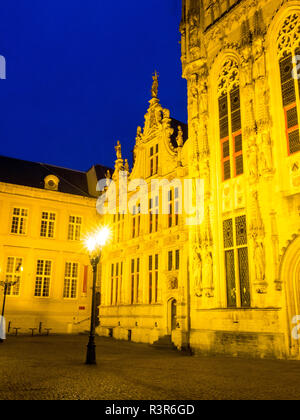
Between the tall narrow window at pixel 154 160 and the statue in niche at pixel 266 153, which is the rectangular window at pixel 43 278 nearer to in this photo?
the tall narrow window at pixel 154 160

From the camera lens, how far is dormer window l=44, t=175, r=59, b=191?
1417 inches

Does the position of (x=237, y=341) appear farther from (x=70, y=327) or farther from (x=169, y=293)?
(x=70, y=327)

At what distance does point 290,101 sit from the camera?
16109 millimetres

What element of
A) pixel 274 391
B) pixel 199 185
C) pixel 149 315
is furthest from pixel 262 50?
pixel 149 315

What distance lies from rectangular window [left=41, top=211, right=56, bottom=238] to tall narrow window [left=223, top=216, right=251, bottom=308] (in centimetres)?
2129

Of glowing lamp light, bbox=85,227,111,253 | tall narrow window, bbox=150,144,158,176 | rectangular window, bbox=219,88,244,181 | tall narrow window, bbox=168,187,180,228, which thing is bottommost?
glowing lamp light, bbox=85,227,111,253

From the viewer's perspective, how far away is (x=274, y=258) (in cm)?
1520

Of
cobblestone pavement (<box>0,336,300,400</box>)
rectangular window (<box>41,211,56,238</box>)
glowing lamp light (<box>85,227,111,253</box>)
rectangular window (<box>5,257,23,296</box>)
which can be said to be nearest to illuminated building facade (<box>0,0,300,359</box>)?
cobblestone pavement (<box>0,336,300,400</box>)

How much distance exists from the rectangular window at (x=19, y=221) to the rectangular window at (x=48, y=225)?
163cm

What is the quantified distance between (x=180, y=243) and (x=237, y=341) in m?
7.48

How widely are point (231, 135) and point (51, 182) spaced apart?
22.4 meters

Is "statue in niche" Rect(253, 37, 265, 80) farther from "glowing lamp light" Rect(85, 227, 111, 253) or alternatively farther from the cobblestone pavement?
the cobblestone pavement

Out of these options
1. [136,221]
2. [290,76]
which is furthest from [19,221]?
[290,76]

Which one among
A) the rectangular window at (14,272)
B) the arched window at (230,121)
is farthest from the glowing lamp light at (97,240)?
the rectangular window at (14,272)
